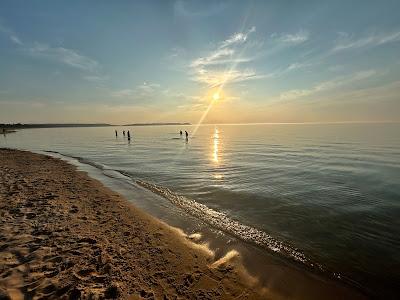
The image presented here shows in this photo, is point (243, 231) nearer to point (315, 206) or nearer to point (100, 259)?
point (315, 206)

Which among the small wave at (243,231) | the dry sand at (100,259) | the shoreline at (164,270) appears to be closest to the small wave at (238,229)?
the small wave at (243,231)

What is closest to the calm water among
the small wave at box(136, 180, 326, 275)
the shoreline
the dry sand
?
the small wave at box(136, 180, 326, 275)

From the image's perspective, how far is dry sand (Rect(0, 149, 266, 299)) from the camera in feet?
18.7

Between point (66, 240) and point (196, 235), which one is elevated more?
point (66, 240)

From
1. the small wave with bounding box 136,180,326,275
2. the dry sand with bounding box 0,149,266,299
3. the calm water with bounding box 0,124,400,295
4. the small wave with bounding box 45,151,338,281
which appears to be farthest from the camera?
the small wave with bounding box 136,180,326,275

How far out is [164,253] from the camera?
790 cm

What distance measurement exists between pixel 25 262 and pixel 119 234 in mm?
3039

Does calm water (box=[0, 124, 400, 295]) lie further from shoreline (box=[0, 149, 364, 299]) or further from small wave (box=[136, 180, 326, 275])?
shoreline (box=[0, 149, 364, 299])

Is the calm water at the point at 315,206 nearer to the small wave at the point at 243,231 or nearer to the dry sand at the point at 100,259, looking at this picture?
the small wave at the point at 243,231

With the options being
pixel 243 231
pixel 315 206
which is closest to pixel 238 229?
pixel 243 231

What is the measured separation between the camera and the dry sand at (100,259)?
5703mm

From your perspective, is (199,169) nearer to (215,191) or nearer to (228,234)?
(215,191)

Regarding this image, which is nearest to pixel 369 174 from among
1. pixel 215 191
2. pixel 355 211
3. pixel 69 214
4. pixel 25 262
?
pixel 355 211

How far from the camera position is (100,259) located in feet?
22.7
